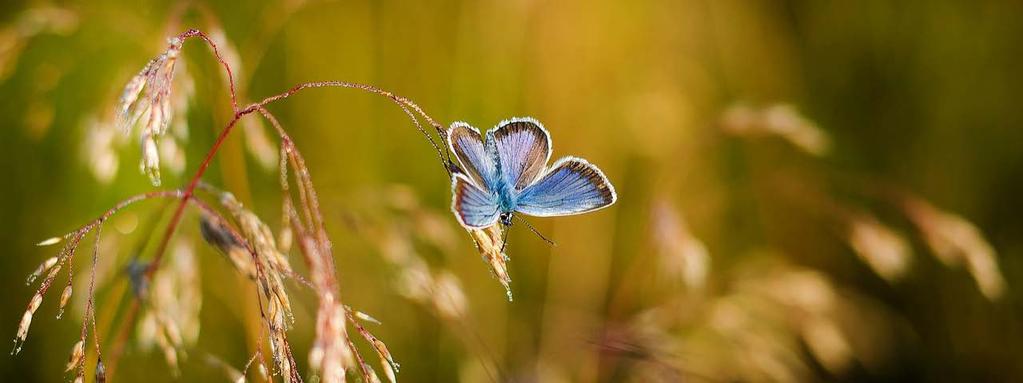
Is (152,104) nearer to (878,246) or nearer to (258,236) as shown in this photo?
(258,236)

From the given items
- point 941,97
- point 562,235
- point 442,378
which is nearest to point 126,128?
point 442,378

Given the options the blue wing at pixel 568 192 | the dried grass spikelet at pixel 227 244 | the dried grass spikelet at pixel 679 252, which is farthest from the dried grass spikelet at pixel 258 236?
the dried grass spikelet at pixel 679 252

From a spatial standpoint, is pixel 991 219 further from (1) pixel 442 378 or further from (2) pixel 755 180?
(1) pixel 442 378

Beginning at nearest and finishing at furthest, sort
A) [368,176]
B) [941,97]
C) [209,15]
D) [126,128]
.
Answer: [126,128]
[209,15]
[368,176]
[941,97]

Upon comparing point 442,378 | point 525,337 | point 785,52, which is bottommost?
point 442,378

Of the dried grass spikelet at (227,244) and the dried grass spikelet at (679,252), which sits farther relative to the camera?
Answer: the dried grass spikelet at (679,252)

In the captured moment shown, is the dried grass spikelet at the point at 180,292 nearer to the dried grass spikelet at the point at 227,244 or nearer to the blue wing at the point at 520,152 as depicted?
the dried grass spikelet at the point at 227,244
